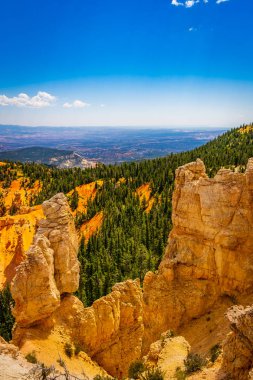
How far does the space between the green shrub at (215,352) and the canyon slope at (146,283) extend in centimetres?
578

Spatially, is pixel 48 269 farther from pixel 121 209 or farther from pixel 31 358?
pixel 121 209

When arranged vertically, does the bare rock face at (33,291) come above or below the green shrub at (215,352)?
above

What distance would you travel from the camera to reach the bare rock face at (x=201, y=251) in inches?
1133

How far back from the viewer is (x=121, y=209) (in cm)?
10106

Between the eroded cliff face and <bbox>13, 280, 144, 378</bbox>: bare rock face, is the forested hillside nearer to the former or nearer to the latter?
<bbox>13, 280, 144, 378</bbox>: bare rock face

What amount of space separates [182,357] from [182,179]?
1556 cm

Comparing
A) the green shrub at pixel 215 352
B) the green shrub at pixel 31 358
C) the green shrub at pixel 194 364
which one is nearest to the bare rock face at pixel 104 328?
the green shrub at pixel 31 358

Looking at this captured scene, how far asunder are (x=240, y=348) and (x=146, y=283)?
55.3 feet

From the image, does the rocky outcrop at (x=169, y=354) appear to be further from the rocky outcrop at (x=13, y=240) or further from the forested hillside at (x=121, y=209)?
Result: the rocky outcrop at (x=13, y=240)

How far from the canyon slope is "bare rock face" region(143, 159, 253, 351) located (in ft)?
0.26

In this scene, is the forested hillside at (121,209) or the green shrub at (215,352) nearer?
the green shrub at (215,352)

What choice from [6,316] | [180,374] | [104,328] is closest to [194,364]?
[180,374]

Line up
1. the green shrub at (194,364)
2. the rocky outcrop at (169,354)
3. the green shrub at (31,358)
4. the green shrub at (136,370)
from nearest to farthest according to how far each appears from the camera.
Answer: the green shrub at (194,364)
the green shrub at (31,358)
the rocky outcrop at (169,354)
the green shrub at (136,370)

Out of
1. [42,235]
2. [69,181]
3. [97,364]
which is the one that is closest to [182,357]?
[97,364]
